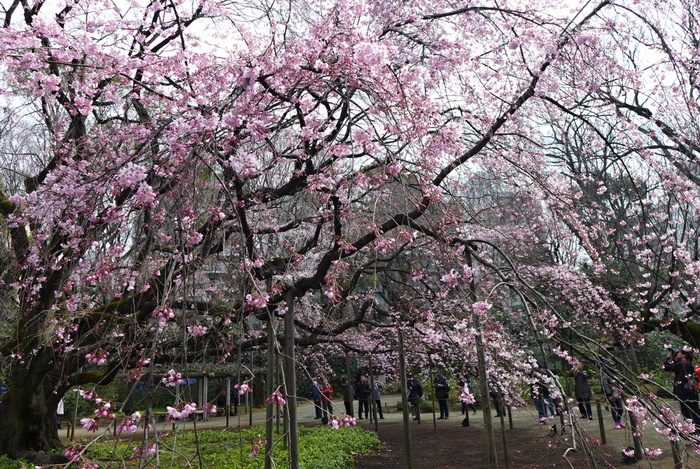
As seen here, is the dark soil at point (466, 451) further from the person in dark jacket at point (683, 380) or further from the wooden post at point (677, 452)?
the wooden post at point (677, 452)

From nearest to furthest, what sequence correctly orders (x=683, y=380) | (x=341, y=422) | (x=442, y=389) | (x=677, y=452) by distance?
(x=341, y=422), (x=677, y=452), (x=683, y=380), (x=442, y=389)

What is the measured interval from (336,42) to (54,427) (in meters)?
7.47

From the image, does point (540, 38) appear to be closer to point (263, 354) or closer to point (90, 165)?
point (90, 165)

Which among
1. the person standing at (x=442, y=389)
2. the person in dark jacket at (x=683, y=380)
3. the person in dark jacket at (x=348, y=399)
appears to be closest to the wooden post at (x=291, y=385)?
the person in dark jacket at (x=683, y=380)

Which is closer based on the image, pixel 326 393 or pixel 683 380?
pixel 683 380

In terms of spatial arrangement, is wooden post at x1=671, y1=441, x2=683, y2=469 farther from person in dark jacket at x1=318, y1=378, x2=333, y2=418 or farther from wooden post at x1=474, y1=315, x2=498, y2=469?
person in dark jacket at x1=318, y1=378, x2=333, y2=418

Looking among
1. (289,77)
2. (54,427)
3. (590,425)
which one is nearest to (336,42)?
(289,77)

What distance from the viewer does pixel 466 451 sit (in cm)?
912

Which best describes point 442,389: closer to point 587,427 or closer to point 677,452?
point 587,427

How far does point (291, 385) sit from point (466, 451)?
20.0 ft

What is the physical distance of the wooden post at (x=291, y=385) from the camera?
3.87 m

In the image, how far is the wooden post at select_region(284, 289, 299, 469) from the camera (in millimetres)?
3871

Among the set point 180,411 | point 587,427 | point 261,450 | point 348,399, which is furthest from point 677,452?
point 348,399

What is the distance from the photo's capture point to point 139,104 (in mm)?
5859
